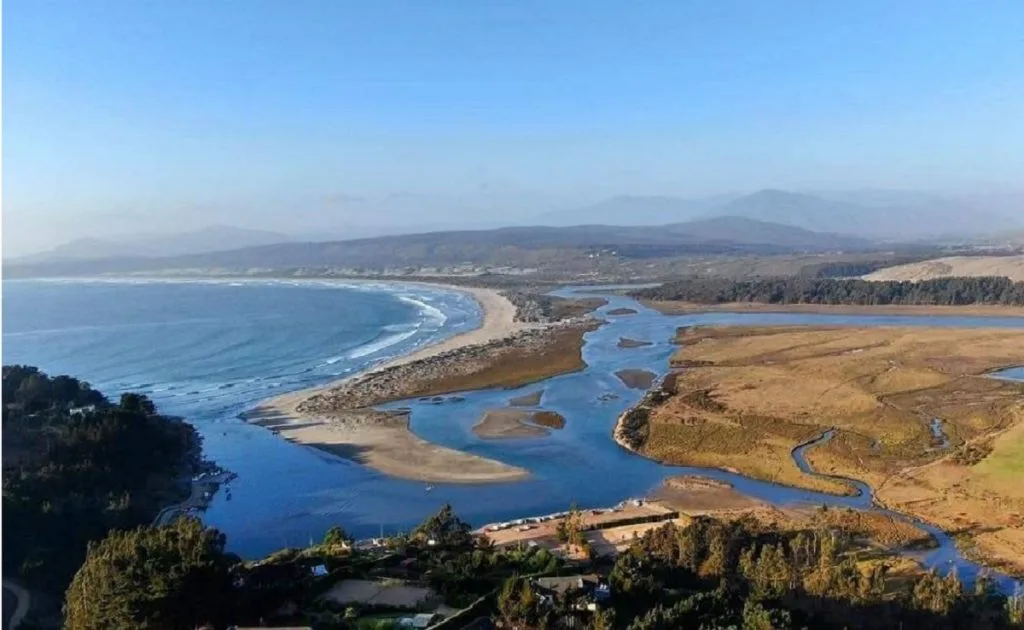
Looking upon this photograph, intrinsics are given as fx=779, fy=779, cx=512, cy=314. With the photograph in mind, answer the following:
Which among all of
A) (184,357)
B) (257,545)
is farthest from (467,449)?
(184,357)

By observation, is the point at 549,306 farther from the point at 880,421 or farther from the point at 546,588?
the point at 546,588

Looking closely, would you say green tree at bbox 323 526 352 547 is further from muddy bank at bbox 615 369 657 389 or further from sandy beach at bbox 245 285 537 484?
muddy bank at bbox 615 369 657 389

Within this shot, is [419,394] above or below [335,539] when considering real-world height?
above

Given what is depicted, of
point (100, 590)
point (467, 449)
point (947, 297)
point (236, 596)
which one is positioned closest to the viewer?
point (100, 590)

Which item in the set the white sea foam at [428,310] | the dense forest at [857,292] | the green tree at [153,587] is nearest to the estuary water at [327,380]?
the white sea foam at [428,310]

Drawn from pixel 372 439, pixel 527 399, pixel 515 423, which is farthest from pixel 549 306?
pixel 372 439

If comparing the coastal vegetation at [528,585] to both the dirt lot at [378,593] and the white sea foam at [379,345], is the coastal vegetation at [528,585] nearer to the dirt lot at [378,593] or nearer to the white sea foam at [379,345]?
the dirt lot at [378,593]

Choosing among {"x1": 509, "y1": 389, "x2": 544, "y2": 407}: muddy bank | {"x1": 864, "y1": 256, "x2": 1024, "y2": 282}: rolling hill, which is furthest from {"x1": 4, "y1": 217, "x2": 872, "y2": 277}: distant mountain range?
{"x1": 509, "y1": 389, "x2": 544, "y2": 407}: muddy bank

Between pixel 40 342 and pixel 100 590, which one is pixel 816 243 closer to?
pixel 40 342
